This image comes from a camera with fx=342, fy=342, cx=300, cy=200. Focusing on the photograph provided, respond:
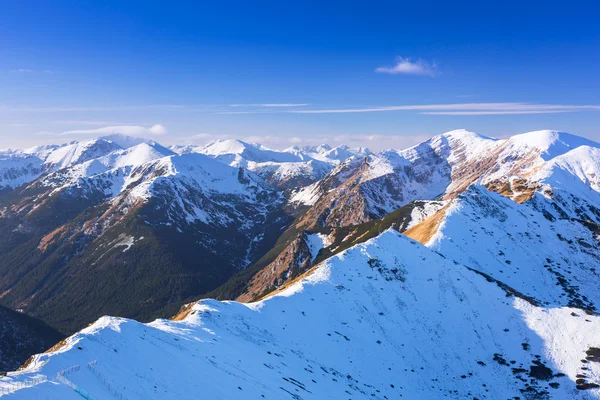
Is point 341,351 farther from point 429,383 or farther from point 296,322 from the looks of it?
point 429,383

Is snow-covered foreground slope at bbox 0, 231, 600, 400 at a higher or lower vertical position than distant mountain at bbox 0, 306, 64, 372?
higher

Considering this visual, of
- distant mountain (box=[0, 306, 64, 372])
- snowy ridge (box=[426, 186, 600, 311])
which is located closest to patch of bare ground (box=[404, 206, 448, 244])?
snowy ridge (box=[426, 186, 600, 311])

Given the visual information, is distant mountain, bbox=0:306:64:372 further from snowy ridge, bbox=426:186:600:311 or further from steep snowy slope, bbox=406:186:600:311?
steep snowy slope, bbox=406:186:600:311

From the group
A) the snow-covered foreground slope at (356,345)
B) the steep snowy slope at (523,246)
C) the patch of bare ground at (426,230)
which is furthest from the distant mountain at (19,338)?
the steep snowy slope at (523,246)

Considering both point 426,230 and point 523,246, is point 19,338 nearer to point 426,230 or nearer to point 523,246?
point 426,230

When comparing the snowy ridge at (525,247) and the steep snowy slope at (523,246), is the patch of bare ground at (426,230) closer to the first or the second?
the steep snowy slope at (523,246)

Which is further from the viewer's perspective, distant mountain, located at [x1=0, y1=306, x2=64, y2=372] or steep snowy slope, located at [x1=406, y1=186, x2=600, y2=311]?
distant mountain, located at [x1=0, y1=306, x2=64, y2=372]

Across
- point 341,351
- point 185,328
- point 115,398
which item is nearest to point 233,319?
point 185,328
